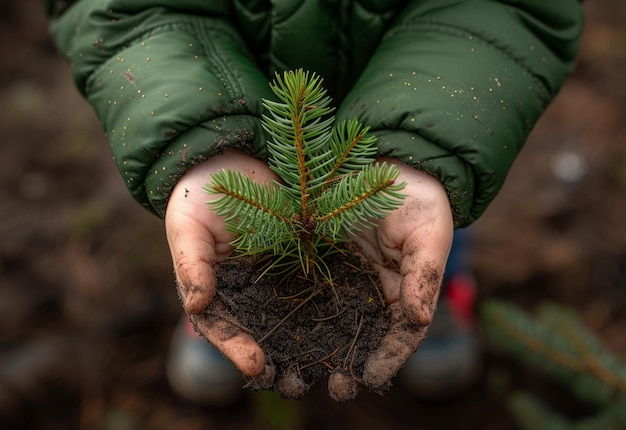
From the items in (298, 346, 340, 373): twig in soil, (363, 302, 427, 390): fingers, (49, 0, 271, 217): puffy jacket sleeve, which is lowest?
(298, 346, 340, 373): twig in soil

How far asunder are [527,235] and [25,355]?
2.50 m

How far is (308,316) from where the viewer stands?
161cm

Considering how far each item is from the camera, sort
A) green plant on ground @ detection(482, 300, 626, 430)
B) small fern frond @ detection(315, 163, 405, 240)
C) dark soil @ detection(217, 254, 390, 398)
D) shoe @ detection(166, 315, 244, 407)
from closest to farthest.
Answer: small fern frond @ detection(315, 163, 405, 240) → dark soil @ detection(217, 254, 390, 398) → green plant on ground @ detection(482, 300, 626, 430) → shoe @ detection(166, 315, 244, 407)

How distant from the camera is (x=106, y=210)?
10.9 ft

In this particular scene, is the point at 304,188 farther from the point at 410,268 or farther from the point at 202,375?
the point at 202,375

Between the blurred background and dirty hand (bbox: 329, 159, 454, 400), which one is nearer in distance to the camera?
dirty hand (bbox: 329, 159, 454, 400)

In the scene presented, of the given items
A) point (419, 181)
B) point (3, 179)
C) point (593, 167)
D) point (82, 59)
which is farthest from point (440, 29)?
point (3, 179)

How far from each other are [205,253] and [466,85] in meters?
0.79

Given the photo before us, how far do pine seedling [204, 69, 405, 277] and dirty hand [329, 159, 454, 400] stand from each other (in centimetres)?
10

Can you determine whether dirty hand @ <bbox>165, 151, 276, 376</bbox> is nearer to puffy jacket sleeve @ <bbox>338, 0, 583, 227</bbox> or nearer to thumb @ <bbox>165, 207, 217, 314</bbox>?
thumb @ <bbox>165, 207, 217, 314</bbox>

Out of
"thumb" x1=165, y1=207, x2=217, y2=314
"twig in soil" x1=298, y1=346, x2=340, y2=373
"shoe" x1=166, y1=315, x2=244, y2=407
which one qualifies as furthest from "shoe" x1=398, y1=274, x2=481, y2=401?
"thumb" x1=165, y1=207, x2=217, y2=314

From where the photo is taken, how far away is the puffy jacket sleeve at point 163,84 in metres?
1.52

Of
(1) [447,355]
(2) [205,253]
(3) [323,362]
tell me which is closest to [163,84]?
(2) [205,253]

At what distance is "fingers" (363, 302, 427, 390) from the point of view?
1.45 m
